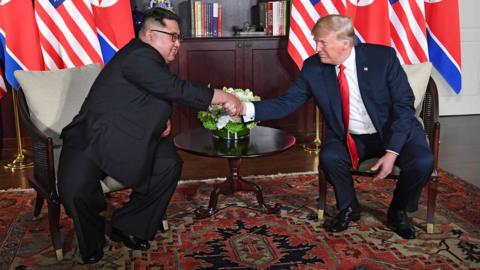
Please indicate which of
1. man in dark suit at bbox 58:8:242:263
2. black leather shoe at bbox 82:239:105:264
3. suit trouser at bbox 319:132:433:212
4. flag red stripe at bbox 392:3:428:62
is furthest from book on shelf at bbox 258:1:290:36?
black leather shoe at bbox 82:239:105:264

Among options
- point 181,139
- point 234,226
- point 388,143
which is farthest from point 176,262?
point 388,143

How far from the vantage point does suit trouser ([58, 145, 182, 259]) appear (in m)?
2.75

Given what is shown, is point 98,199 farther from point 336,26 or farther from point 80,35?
point 80,35

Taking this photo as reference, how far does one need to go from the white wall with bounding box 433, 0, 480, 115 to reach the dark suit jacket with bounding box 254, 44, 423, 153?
3.31 metres

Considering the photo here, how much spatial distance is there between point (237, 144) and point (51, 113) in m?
1.10

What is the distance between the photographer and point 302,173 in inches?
171

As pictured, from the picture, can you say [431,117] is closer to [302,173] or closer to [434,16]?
[302,173]

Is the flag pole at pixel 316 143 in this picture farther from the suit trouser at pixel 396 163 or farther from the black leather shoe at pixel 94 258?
the black leather shoe at pixel 94 258

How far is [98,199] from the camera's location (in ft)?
9.32

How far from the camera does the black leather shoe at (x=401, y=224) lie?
3105mm

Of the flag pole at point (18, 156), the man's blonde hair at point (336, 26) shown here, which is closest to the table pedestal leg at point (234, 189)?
the man's blonde hair at point (336, 26)

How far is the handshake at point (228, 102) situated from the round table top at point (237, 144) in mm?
206

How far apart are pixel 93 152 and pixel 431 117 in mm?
1920

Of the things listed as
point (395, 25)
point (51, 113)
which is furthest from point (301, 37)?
point (51, 113)
